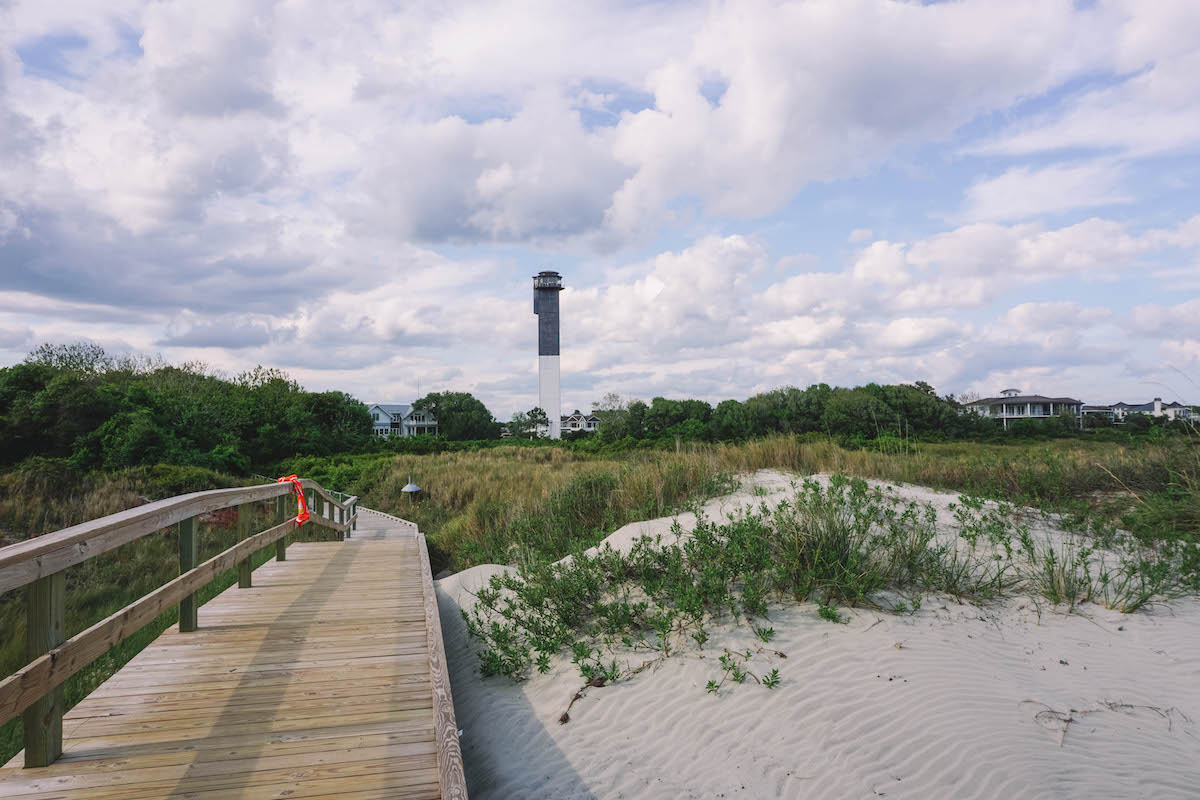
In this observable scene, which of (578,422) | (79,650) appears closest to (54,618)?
(79,650)

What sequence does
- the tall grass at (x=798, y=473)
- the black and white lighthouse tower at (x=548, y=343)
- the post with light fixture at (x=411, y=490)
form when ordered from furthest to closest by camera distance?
the black and white lighthouse tower at (x=548, y=343)
the post with light fixture at (x=411, y=490)
the tall grass at (x=798, y=473)

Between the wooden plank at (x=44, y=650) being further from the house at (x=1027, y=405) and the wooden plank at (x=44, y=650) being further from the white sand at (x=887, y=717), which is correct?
the house at (x=1027, y=405)

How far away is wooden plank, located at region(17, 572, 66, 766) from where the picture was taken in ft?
9.20

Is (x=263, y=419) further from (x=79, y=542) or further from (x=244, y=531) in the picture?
(x=79, y=542)

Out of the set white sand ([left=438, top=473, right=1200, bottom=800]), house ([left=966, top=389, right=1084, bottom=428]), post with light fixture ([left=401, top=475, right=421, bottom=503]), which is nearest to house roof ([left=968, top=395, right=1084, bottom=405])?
house ([left=966, top=389, right=1084, bottom=428])

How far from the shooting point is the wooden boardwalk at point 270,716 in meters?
2.95

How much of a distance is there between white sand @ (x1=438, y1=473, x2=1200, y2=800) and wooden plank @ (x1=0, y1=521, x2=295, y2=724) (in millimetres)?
2472

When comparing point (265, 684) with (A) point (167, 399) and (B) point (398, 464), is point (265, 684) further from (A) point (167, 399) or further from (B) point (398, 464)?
(A) point (167, 399)

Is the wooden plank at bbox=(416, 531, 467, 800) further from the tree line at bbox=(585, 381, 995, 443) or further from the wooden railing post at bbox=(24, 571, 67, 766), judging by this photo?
the tree line at bbox=(585, 381, 995, 443)

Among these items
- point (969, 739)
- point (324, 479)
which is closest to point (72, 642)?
point (969, 739)

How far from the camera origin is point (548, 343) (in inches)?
3002

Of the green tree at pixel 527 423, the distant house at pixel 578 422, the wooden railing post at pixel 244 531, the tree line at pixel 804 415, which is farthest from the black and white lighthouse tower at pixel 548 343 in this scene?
the wooden railing post at pixel 244 531

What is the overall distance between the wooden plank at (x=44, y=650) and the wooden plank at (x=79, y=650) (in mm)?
48

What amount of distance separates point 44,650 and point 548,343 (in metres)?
73.9
